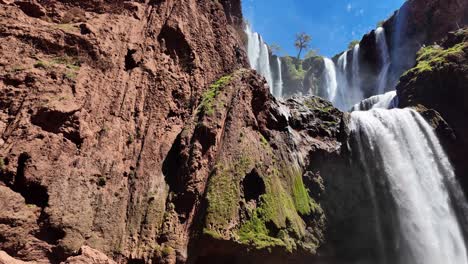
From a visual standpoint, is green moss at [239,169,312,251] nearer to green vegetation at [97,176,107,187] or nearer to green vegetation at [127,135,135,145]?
green vegetation at [97,176,107,187]

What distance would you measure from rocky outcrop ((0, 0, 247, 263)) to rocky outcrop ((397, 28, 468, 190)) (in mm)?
14922

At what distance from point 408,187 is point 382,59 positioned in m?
21.3

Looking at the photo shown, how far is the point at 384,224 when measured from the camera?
1669 cm

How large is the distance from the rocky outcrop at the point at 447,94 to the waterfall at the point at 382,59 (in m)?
10.1

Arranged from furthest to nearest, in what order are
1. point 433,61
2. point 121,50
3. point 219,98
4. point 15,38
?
point 433,61 < point 219,98 < point 121,50 < point 15,38

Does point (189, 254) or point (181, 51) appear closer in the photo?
point (189, 254)

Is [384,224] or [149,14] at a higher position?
[149,14]

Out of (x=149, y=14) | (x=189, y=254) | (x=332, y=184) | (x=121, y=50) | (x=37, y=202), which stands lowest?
(x=189, y=254)

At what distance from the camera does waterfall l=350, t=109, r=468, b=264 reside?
16562 millimetres

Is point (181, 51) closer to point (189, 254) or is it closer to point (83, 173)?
point (83, 173)

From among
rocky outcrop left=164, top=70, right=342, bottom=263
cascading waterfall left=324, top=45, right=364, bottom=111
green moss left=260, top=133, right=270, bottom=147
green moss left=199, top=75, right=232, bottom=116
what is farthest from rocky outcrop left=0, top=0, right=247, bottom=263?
cascading waterfall left=324, top=45, right=364, bottom=111

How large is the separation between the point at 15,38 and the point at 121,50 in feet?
10.8

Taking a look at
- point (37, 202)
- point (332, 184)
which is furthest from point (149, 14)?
point (332, 184)

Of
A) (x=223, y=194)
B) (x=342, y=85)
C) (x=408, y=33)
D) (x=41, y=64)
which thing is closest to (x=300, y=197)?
(x=223, y=194)
